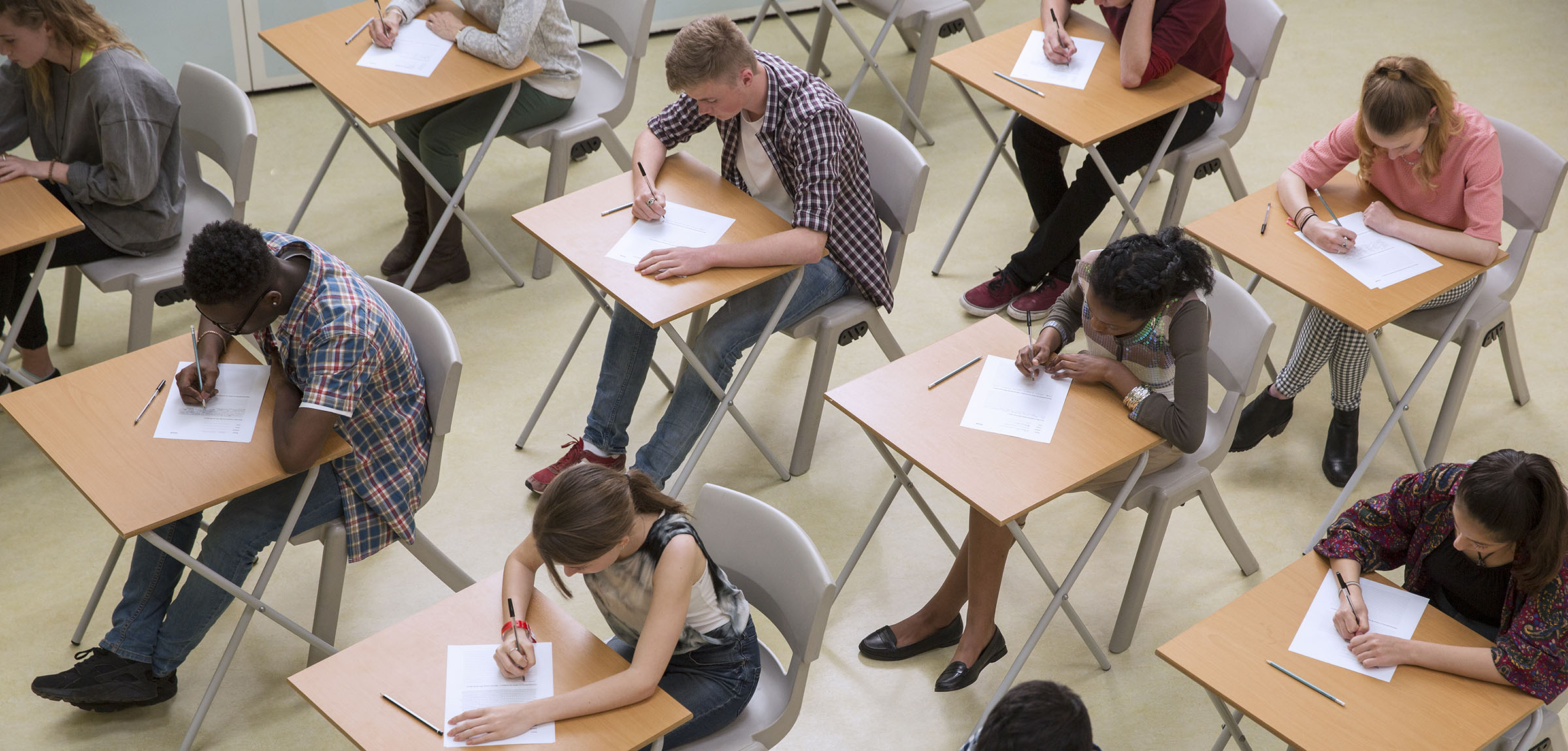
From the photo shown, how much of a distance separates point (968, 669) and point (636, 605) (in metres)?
1.06

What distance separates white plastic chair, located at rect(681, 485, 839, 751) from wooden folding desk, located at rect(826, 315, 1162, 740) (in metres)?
0.39

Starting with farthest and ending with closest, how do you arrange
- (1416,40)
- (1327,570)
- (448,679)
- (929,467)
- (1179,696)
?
(1416,40) → (1179,696) → (929,467) → (1327,570) → (448,679)

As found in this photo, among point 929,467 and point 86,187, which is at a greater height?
point 929,467

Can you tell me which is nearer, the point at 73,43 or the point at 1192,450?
the point at 1192,450

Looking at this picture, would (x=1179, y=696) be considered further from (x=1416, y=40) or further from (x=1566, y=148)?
(x=1416, y=40)

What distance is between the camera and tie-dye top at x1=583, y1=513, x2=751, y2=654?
243 cm

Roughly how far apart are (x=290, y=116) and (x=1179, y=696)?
13.1 ft

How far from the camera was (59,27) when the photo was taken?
11.5ft

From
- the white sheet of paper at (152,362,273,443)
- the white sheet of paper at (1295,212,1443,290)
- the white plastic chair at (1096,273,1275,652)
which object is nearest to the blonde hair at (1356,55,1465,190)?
the white sheet of paper at (1295,212,1443,290)

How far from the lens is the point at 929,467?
2.79 meters

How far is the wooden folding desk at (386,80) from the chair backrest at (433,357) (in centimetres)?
97

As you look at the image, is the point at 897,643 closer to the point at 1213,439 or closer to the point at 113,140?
the point at 1213,439

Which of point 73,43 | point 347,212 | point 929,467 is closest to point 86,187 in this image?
point 73,43

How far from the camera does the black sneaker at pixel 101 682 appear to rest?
2994mm
